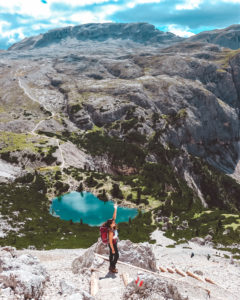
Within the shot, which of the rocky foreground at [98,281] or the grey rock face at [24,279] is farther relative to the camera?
the rocky foreground at [98,281]

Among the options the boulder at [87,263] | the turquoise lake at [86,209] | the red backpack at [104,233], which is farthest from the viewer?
the turquoise lake at [86,209]

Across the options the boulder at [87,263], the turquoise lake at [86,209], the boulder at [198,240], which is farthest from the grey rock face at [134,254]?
the turquoise lake at [86,209]

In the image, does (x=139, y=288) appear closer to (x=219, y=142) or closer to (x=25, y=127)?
(x=25, y=127)

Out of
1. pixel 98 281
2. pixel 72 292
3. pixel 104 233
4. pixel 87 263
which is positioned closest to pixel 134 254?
pixel 87 263

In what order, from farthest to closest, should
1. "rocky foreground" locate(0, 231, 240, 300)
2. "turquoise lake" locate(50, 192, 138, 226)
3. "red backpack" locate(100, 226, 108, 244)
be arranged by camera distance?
"turquoise lake" locate(50, 192, 138, 226) < "red backpack" locate(100, 226, 108, 244) < "rocky foreground" locate(0, 231, 240, 300)

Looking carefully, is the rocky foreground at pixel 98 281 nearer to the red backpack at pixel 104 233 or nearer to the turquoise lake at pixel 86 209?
the red backpack at pixel 104 233

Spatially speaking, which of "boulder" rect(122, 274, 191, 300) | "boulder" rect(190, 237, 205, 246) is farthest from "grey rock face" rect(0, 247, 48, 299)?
"boulder" rect(190, 237, 205, 246)

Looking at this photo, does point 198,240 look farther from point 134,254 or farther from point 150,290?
point 150,290

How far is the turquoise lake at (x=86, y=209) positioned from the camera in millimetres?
55688

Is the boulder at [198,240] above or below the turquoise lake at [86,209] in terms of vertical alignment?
above

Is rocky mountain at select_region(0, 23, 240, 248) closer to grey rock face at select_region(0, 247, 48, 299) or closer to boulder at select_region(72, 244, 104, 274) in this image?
boulder at select_region(72, 244, 104, 274)

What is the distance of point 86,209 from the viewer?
197 ft

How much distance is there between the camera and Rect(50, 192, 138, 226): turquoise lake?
183ft

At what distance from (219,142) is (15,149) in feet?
528
